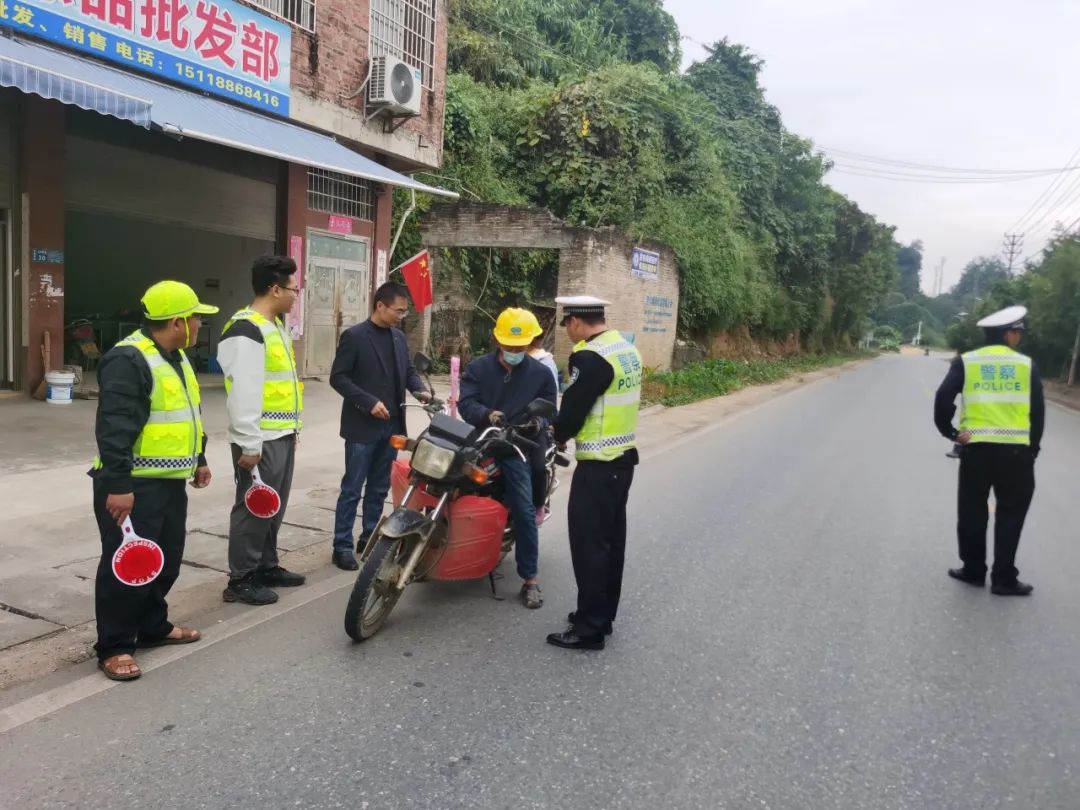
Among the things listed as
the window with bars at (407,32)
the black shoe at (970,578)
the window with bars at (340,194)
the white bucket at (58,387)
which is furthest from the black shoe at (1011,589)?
the window with bars at (407,32)

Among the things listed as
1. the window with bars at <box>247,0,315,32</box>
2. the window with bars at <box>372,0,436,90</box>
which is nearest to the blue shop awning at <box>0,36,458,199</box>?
the window with bars at <box>247,0,315,32</box>

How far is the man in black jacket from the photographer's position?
498 centimetres

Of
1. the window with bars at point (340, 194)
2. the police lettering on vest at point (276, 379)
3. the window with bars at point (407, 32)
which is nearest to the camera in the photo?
the police lettering on vest at point (276, 379)

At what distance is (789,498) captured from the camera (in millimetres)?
7754

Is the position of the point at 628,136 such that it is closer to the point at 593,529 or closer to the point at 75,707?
the point at 593,529

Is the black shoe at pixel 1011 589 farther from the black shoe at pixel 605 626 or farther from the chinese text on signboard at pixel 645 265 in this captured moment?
the chinese text on signboard at pixel 645 265

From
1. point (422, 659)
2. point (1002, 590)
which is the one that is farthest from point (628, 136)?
point (422, 659)

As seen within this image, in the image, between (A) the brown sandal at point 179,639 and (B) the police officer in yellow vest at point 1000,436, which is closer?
(A) the brown sandal at point 179,639

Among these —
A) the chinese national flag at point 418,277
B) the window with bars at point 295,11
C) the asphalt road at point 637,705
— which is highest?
the window with bars at point 295,11

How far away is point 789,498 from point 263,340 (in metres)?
5.26

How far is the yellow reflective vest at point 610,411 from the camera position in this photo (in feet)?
13.1

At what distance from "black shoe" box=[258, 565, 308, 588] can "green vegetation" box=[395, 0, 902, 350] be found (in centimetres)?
1180

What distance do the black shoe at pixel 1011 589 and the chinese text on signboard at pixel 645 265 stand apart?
41.5 feet

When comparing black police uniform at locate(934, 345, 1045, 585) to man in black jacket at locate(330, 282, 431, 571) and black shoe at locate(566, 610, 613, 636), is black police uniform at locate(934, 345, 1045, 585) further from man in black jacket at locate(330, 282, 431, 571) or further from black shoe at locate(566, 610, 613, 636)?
man in black jacket at locate(330, 282, 431, 571)
